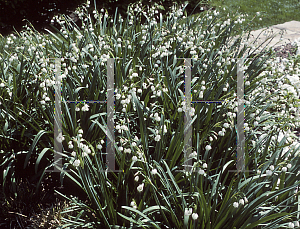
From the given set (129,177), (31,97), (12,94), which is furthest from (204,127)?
(12,94)

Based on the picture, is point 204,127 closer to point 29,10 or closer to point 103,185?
point 103,185

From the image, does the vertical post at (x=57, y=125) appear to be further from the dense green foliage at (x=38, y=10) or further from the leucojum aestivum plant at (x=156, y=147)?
the dense green foliage at (x=38, y=10)

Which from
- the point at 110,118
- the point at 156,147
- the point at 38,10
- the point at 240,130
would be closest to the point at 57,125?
the point at 110,118

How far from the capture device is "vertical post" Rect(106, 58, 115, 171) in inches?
86.7

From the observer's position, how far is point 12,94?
2555 millimetres

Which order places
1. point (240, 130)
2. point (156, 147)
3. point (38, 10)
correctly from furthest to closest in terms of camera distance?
point (38, 10) < point (240, 130) < point (156, 147)

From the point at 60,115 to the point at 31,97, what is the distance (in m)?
0.44

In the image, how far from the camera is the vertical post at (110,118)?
220 cm

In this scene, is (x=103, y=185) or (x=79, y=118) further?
(x=79, y=118)

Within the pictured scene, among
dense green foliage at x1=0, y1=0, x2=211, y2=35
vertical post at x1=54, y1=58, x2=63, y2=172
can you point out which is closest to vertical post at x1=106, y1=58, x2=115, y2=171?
vertical post at x1=54, y1=58, x2=63, y2=172

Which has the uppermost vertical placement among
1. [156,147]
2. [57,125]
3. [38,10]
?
[38,10]

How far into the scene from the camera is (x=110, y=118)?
243 centimetres

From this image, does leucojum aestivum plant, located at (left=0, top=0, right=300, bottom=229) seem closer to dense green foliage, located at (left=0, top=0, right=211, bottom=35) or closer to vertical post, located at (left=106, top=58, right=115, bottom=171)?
vertical post, located at (left=106, top=58, right=115, bottom=171)

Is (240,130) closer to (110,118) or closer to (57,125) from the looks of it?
(110,118)
